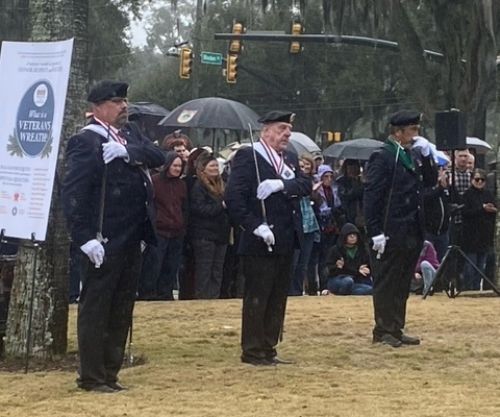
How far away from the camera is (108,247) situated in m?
8.23

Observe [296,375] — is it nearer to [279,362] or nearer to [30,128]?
[279,362]

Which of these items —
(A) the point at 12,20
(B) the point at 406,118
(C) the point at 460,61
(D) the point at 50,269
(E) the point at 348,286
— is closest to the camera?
(D) the point at 50,269

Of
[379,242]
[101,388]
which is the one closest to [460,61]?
[379,242]

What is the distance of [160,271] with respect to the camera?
47.4 ft

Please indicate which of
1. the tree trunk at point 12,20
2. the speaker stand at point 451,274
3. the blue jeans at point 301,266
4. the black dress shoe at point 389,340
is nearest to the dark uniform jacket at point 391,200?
the black dress shoe at point 389,340

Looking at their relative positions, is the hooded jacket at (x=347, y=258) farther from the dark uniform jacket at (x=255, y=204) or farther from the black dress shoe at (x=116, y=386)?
the black dress shoe at (x=116, y=386)

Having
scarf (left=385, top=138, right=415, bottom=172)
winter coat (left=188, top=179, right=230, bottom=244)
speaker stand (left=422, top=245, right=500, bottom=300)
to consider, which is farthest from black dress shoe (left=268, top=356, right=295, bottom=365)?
speaker stand (left=422, top=245, right=500, bottom=300)

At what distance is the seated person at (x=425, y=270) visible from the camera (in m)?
15.5

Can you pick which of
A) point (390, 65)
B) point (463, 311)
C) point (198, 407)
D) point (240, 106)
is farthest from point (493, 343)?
point (390, 65)

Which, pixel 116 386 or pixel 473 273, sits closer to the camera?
pixel 116 386

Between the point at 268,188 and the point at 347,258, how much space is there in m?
6.66

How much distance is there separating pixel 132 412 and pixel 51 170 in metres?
2.01

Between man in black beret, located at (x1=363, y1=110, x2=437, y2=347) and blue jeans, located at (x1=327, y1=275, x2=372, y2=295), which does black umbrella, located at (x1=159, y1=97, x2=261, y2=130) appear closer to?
blue jeans, located at (x1=327, y1=275, x2=372, y2=295)

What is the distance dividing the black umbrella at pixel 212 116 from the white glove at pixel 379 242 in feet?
29.7
